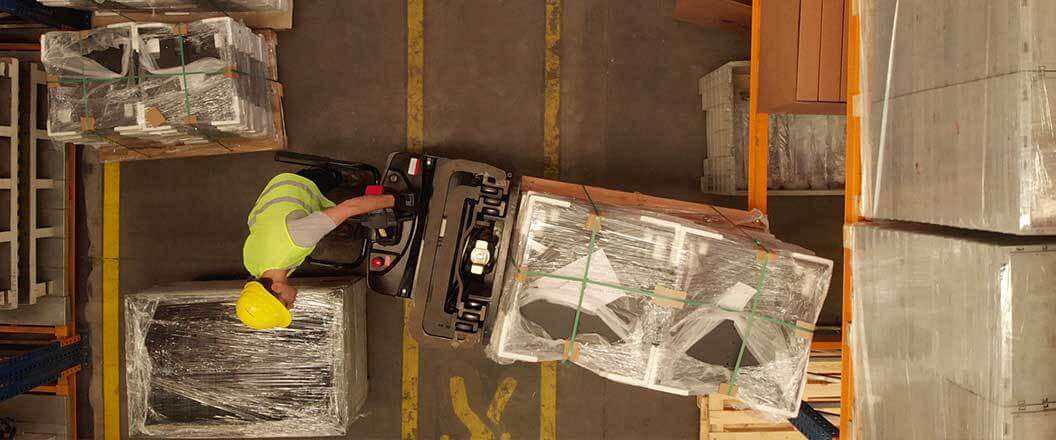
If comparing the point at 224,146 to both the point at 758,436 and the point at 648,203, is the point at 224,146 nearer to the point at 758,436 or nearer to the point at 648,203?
the point at 648,203

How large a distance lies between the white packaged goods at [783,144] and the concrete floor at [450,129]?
0.48m

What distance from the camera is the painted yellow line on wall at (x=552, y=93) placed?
4824 mm

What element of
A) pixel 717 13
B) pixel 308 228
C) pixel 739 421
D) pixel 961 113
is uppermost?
pixel 717 13

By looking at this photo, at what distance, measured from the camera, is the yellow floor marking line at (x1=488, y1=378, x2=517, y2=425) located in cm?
486

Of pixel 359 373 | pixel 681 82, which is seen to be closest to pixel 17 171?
pixel 359 373

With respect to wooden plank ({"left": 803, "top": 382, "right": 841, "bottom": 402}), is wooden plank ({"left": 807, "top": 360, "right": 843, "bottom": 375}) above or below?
above

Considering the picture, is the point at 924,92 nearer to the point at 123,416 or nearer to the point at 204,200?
the point at 204,200

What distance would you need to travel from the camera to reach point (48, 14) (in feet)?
13.5

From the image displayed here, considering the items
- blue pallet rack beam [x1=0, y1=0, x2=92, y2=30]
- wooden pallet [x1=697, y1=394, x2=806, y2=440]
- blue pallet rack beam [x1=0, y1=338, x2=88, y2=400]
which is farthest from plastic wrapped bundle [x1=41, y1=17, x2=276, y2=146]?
wooden pallet [x1=697, y1=394, x2=806, y2=440]

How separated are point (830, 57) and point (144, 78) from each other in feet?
14.7

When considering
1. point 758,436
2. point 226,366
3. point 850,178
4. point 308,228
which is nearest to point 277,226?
point 308,228

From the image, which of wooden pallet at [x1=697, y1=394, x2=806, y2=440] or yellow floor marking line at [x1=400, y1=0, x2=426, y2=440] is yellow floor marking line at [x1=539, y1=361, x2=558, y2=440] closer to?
yellow floor marking line at [x1=400, y1=0, x2=426, y2=440]

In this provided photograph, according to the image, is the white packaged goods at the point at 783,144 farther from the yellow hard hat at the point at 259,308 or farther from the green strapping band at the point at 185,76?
the green strapping band at the point at 185,76

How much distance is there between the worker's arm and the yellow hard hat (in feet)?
1.93
